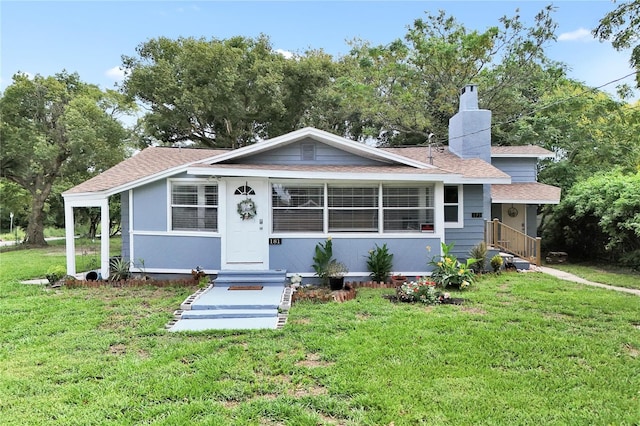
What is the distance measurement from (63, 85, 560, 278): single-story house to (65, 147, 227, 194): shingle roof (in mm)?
381

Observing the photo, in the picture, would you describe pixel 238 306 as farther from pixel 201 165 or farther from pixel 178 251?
pixel 201 165

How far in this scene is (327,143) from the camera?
33.0 ft

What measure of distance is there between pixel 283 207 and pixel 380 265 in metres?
2.76

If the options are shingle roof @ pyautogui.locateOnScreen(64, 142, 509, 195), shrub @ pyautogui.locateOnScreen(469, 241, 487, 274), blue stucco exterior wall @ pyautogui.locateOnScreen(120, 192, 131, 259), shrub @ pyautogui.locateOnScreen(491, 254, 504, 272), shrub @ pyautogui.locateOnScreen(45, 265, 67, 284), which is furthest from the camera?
shrub @ pyautogui.locateOnScreen(491, 254, 504, 272)

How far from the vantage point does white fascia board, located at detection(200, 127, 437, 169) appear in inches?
372

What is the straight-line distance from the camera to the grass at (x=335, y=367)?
3.51m

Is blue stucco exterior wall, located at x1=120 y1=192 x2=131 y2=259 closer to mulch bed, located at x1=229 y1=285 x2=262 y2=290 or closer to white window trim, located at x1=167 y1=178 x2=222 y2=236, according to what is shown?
white window trim, located at x1=167 y1=178 x2=222 y2=236

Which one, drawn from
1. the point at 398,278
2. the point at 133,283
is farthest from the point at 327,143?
the point at 133,283

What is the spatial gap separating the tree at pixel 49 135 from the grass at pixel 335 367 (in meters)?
16.2

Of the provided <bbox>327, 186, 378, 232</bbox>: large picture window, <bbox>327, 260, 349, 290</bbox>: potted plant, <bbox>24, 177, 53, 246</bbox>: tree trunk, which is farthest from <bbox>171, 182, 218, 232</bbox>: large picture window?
<bbox>24, 177, 53, 246</bbox>: tree trunk

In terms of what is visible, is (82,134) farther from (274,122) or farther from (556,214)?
(556,214)

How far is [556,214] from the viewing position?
15.1 meters

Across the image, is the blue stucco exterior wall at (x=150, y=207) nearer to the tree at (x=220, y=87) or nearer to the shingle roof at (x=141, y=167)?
the shingle roof at (x=141, y=167)

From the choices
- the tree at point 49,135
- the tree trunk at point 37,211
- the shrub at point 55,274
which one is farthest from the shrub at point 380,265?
the tree trunk at point 37,211
